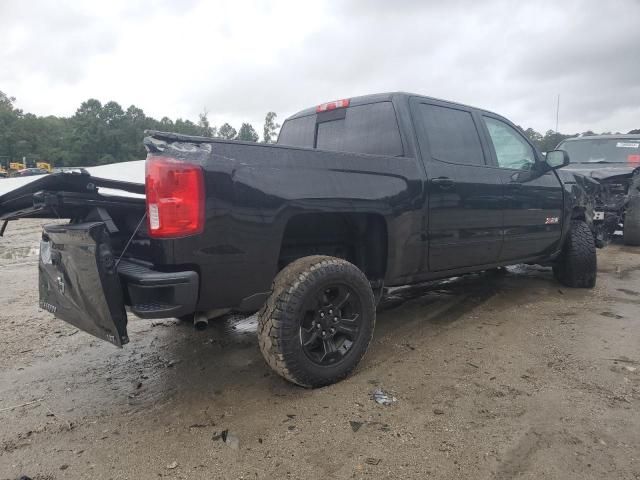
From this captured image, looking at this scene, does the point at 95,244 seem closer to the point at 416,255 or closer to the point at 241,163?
the point at 241,163

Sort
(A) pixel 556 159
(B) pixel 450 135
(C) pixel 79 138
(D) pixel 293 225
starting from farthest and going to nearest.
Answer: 1. (C) pixel 79 138
2. (A) pixel 556 159
3. (B) pixel 450 135
4. (D) pixel 293 225

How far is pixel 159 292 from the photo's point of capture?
7.63ft

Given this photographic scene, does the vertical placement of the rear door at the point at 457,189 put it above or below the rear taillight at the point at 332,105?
below

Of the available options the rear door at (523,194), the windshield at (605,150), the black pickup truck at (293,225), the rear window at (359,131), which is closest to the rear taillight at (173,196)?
the black pickup truck at (293,225)

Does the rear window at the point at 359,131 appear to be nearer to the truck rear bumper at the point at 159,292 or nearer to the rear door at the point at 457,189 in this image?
the rear door at the point at 457,189

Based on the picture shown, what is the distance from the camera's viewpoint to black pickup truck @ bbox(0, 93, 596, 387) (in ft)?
7.55

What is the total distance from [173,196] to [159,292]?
0.49 metres

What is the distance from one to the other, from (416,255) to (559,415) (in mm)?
1339

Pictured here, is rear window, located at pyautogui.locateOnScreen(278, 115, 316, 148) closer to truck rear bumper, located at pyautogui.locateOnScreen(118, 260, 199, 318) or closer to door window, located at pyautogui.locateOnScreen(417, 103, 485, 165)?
door window, located at pyautogui.locateOnScreen(417, 103, 485, 165)

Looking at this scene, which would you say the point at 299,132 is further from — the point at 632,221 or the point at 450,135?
the point at 632,221

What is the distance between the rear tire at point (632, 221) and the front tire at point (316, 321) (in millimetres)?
7345

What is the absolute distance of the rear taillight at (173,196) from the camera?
227 centimetres

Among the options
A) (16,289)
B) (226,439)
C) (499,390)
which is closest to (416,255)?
(499,390)

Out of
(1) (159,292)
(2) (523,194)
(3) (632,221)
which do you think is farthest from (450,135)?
(3) (632,221)
